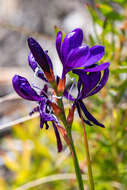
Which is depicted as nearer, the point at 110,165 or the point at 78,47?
the point at 78,47

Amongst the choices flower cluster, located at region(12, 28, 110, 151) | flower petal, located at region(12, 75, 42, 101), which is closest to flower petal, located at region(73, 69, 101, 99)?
flower cluster, located at region(12, 28, 110, 151)

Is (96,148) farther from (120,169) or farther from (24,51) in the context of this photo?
(24,51)

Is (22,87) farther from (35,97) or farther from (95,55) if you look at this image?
(95,55)

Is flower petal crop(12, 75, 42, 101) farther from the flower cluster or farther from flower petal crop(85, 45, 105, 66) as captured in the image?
flower petal crop(85, 45, 105, 66)

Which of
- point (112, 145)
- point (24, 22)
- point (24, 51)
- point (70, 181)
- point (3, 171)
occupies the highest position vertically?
point (24, 22)

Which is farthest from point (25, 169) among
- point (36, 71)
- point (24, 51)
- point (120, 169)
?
point (24, 51)

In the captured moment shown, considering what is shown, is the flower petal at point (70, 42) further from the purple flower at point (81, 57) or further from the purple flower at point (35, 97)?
the purple flower at point (35, 97)

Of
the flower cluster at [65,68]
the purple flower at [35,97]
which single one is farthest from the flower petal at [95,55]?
the purple flower at [35,97]

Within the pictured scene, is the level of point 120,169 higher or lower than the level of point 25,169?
higher
